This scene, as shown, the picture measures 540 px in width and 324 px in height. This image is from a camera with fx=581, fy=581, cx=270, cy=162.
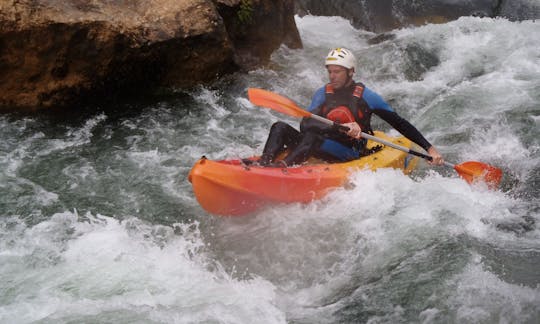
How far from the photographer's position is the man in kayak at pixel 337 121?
509 centimetres

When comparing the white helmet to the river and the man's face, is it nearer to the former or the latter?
the man's face

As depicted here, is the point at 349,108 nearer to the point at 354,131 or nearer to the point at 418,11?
the point at 354,131

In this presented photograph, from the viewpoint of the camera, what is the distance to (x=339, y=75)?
5.09 meters

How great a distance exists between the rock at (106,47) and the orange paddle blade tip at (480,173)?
337 cm

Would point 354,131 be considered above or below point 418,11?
below

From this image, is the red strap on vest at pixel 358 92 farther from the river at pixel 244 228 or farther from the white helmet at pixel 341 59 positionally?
the river at pixel 244 228

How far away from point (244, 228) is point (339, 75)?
157 centimetres

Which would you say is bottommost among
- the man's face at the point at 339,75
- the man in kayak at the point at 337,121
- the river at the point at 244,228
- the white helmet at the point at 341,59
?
the river at the point at 244,228

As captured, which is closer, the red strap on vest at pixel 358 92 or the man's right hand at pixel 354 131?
the man's right hand at pixel 354 131

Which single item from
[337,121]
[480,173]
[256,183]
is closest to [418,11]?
[480,173]

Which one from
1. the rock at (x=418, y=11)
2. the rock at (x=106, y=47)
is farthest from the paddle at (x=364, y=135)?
the rock at (x=418, y=11)

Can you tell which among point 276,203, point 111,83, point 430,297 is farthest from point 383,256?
point 111,83

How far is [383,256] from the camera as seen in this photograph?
14.1ft

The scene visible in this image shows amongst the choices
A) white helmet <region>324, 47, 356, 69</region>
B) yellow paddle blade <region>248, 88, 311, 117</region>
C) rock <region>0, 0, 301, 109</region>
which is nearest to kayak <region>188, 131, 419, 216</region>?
yellow paddle blade <region>248, 88, 311, 117</region>
